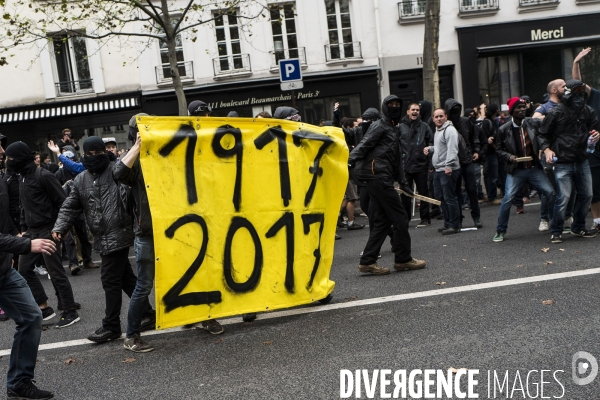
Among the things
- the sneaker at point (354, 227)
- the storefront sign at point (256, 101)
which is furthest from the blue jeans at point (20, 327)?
the storefront sign at point (256, 101)

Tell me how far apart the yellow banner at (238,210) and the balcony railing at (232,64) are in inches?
706

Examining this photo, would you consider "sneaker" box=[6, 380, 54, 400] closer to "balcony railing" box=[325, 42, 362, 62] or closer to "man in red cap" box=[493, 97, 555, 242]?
"man in red cap" box=[493, 97, 555, 242]

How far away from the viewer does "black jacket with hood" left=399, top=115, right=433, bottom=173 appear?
36.1 feet

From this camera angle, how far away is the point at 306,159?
6258mm

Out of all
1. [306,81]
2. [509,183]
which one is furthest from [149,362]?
[306,81]

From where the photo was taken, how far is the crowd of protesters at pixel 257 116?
5430 millimetres

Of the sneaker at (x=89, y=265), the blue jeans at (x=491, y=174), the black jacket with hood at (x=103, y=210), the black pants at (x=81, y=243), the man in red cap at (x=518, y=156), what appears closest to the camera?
the black jacket with hood at (x=103, y=210)

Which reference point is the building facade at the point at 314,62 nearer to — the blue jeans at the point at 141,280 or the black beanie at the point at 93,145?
the black beanie at the point at 93,145

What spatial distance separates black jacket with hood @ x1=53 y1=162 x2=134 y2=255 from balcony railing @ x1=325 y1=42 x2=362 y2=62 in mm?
18459

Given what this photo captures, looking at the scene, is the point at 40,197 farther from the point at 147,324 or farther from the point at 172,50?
the point at 172,50

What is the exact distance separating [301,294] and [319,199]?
0.90 meters

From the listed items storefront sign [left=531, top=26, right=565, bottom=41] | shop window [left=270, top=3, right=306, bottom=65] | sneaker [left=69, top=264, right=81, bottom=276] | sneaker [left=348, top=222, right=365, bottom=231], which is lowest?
sneaker [left=348, top=222, right=365, bottom=231]

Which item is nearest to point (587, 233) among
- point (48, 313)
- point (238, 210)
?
point (238, 210)

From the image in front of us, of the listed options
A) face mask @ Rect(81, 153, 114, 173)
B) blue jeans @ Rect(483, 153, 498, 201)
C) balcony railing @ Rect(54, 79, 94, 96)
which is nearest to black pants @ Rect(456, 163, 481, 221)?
blue jeans @ Rect(483, 153, 498, 201)
